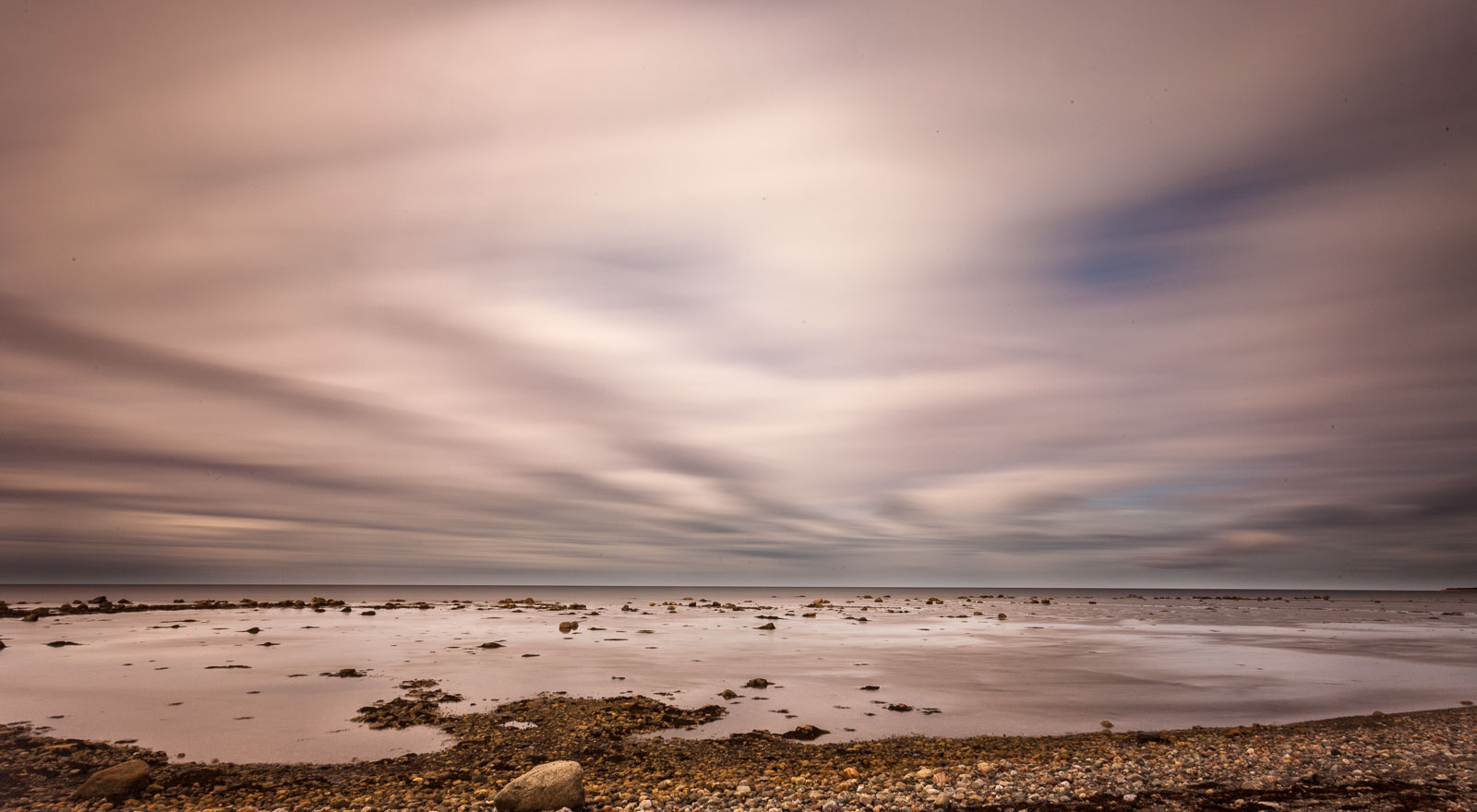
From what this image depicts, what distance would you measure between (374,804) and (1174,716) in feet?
79.2

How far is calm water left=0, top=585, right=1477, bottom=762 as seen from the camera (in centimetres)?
2119

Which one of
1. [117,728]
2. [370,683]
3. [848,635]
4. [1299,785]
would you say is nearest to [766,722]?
[1299,785]

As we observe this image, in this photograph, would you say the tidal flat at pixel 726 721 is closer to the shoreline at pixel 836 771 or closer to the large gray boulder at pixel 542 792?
the shoreline at pixel 836 771

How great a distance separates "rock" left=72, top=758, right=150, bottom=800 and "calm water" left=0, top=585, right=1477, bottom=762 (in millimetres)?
3062

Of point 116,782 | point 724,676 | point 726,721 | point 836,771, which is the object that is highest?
point 836,771

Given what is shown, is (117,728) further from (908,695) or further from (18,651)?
(18,651)

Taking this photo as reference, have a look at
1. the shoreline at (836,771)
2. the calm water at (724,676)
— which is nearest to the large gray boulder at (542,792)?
the shoreline at (836,771)

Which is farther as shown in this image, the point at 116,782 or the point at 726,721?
the point at 726,721

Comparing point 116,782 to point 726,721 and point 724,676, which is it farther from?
point 724,676

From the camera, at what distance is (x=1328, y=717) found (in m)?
22.3

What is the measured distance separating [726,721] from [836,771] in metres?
7.20

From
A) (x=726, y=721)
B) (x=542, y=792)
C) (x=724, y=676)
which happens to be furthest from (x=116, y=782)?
(x=724, y=676)

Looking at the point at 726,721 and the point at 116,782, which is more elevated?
the point at 116,782

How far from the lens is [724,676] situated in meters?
31.2
